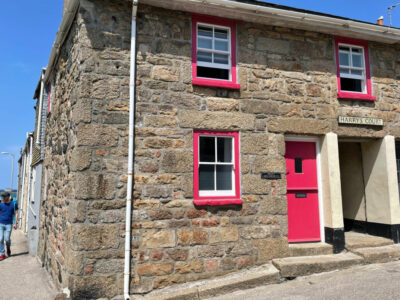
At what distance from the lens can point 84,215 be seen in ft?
17.7

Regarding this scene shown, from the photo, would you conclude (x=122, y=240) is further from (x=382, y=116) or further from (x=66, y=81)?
(x=382, y=116)

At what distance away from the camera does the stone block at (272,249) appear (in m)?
6.27

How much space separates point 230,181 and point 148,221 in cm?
173

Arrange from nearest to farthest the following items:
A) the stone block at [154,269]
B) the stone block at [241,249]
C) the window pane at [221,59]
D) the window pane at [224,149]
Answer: the stone block at [154,269] → the stone block at [241,249] → the window pane at [224,149] → the window pane at [221,59]

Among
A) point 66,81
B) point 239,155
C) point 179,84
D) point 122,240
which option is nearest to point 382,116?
point 239,155

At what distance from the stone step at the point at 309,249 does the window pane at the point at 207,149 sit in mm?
2346

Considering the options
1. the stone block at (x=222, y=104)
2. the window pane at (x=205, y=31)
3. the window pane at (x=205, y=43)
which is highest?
the window pane at (x=205, y=31)

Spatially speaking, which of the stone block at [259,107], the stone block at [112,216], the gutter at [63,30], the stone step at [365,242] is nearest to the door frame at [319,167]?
the stone step at [365,242]

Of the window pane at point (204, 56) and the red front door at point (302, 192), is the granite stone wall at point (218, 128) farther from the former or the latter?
the red front door at point (302, 192)

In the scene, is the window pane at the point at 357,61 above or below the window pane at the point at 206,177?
above

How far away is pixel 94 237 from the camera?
5395mm

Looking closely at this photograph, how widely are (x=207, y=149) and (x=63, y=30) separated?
12.8 feet

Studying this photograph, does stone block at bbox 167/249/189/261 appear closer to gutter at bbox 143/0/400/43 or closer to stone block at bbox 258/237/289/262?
stone block at bbox 258/237/289/262

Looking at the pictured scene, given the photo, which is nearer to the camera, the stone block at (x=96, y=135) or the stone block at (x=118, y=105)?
the stone block at (x=96, y=135)
